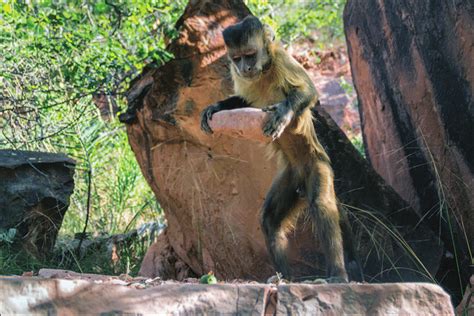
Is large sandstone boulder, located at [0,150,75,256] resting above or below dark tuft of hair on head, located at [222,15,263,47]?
below

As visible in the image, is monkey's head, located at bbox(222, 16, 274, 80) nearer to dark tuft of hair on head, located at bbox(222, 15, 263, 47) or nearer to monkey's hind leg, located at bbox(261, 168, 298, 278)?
dark tuft of hair on head, located at bbox(222, 15, 263, 47)

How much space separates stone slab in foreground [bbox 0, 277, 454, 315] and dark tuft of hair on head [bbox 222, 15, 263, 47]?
2321mm

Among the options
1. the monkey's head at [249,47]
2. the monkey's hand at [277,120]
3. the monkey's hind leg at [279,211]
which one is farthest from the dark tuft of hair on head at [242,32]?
the monkey's hind leg at [279,211]

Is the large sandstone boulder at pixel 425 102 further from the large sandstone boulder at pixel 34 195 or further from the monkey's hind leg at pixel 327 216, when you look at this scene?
the large sandstone boulder at pixel 34 195

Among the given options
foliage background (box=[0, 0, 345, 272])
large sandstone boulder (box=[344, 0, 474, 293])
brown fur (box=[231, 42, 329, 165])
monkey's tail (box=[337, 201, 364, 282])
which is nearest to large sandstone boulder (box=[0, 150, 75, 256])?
foliage background (box=[0, 0, 345, 272])

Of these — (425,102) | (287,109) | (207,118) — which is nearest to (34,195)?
(207,118)

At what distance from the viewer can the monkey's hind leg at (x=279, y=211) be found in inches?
201

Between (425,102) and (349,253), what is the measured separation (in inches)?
57.0

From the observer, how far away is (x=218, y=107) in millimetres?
5246

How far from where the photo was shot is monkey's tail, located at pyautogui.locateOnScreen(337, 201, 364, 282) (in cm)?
511

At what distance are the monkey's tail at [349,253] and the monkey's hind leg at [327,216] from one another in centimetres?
22

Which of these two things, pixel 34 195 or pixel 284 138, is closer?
pixel 284 138

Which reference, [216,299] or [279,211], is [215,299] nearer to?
[216,299]

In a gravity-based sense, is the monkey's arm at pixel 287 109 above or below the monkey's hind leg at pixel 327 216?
above
